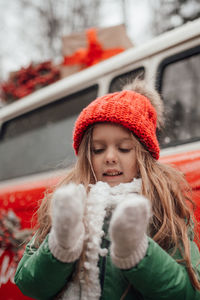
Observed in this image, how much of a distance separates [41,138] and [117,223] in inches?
77.6

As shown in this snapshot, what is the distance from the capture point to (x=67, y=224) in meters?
0.85

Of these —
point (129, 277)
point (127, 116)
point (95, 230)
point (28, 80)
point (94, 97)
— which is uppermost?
point (28, 80)

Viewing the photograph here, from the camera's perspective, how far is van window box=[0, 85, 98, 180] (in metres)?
2.41

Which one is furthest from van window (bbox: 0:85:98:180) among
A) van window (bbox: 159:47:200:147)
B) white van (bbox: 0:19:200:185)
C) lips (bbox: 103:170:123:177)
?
lips (bbox: 103:170:123:177)

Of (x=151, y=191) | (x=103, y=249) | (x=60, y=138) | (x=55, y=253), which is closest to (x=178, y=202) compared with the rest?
(x=151, y=191)

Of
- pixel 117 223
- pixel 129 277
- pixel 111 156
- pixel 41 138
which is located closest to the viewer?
pixel 117 223

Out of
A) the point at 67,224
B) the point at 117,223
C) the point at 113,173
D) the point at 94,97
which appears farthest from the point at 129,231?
the point at 94,97

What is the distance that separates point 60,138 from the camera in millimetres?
2488

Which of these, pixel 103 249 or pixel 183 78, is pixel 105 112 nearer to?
pixel 103 249

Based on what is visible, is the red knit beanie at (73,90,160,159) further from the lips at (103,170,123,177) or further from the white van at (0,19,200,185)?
the white van at (0,19,200,185)

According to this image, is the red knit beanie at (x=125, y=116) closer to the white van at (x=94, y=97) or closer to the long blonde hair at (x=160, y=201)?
the long blonde hair at (x=160, y=201)

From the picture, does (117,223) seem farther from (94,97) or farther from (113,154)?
(94,97)

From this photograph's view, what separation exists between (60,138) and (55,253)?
1600mm

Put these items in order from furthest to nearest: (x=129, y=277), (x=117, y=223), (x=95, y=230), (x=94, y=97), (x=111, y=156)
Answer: (x=94, y=97) < (x=111, y=156) < (x=95, y=230) < (x=129, y=277) < (x=117, y=223)
